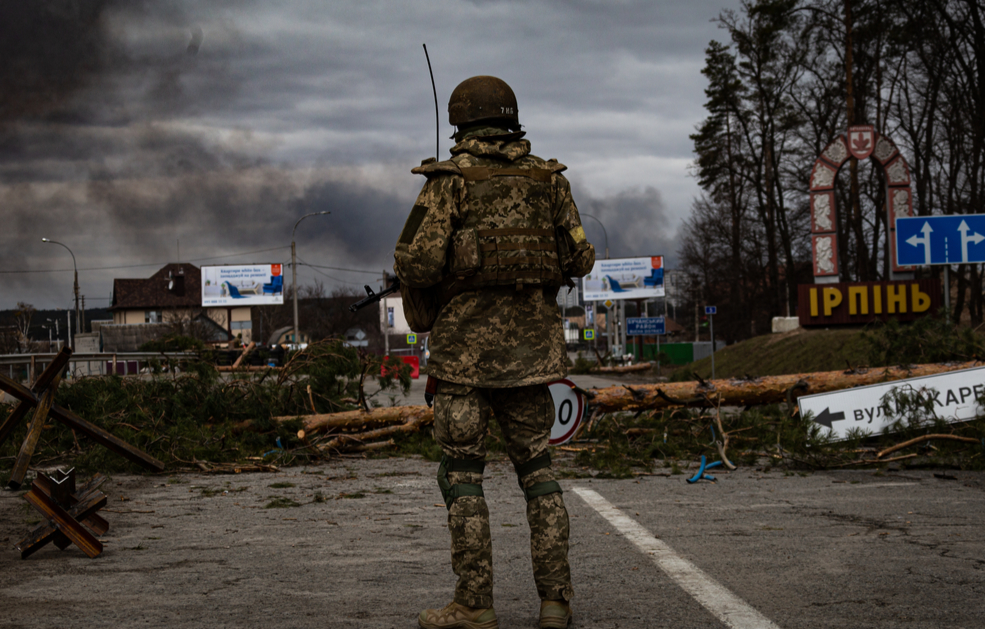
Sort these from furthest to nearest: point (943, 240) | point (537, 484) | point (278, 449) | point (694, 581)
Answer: point (943, 240) → point (278, 449) → point (694, 581) → point (537, 484)

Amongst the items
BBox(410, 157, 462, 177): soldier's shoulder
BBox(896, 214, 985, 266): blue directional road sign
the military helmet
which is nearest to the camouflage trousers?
BBox(410, 157, 462, 177): soldier's shoulder

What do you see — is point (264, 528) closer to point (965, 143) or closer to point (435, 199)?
point (435, 199)

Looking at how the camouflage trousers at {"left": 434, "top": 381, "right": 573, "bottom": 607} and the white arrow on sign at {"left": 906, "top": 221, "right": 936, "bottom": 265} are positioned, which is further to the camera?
the white arrow on sign at {"left": 906, "top": 221, "right": 936, "bottom": 265}

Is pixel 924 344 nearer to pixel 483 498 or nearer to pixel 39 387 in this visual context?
pixel 483 498

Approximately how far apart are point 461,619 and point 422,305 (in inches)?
47.1

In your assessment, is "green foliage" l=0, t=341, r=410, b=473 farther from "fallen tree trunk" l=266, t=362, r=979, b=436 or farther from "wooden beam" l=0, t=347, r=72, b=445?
"wooden beam" l=0, t=347, r=72, b=445

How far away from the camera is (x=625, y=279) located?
59156mm

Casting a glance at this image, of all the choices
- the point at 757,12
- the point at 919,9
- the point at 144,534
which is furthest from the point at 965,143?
the point at 144,534

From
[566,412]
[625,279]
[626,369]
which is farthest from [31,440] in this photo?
[625,279]

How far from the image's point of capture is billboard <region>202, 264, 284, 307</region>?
66500 mm

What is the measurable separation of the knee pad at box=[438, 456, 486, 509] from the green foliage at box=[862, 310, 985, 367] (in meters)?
8.53

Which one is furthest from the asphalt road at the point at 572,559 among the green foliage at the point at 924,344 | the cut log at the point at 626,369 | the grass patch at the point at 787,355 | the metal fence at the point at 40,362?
the cut log at the point at 626,369

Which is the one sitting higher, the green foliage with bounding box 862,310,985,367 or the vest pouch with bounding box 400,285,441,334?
the vest pouch with bounding box 400,285,441,334

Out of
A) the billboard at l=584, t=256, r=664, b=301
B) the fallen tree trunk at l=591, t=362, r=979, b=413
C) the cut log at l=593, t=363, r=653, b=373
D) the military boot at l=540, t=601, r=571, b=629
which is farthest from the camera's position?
the billboard at l=584, t=256, r=664, b=301
